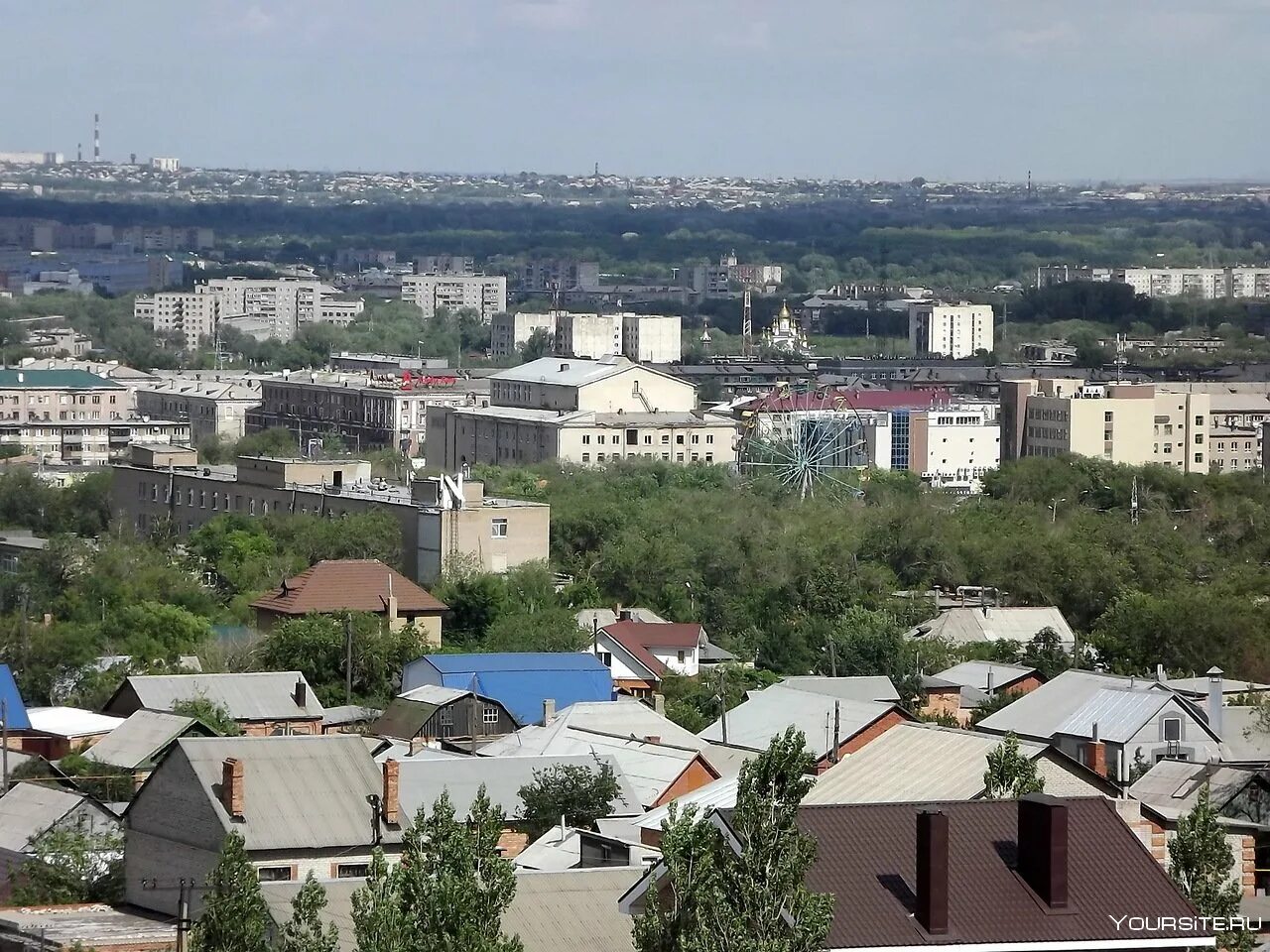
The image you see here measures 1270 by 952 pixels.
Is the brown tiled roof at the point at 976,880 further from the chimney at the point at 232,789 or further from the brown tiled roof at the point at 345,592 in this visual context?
the brown tiled roof at the point at 345,592

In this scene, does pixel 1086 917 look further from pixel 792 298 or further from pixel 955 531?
pixel 792 298

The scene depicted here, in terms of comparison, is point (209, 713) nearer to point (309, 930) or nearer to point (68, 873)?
point (68, 873)

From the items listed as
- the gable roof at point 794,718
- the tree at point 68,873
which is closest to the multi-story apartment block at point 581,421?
the gable roof at point 794,718

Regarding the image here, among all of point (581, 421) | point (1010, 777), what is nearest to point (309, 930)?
point (1010, 777)

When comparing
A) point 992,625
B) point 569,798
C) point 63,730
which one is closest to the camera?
point 569,798

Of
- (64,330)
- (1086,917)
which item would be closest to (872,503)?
(1086,917)
